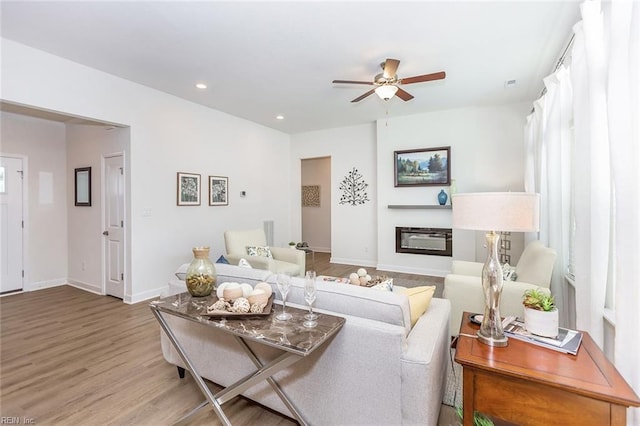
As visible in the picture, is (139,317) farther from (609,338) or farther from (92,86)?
(609,338)

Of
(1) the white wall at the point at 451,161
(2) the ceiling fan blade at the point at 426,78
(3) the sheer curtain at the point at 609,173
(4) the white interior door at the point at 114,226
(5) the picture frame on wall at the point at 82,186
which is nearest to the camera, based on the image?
(3) the sheer curtain at the point at 609,173

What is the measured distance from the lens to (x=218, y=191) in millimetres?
5250

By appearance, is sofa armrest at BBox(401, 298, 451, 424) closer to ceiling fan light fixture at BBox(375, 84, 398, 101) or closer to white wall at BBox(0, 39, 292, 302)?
ceiling fan light fixture at BBox(375, 84, 398, 101)

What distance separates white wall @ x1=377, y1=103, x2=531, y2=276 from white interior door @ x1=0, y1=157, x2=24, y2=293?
5995 mm

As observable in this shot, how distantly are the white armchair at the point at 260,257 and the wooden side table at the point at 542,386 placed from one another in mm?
2763

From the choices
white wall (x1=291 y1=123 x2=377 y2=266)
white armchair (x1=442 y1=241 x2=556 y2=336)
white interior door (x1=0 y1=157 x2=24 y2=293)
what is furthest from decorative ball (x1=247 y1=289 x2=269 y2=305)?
white interior door (x1=0 y1=157 x2=24 y2=293)

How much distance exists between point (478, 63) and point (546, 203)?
5.89 ft

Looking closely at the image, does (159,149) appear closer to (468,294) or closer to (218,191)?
(218,191)

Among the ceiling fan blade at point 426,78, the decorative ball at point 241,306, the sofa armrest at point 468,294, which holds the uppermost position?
the ceiling fan blade at point 426,78

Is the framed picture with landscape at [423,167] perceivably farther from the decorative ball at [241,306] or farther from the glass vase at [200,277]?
the decorative ball at [241,306]

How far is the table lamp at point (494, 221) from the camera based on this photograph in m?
1.39

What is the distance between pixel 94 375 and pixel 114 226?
2.56m

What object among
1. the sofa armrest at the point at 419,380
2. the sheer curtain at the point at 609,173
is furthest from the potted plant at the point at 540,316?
the sofa armrest at the point at 419,380

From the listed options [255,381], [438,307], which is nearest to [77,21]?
[255,381]
